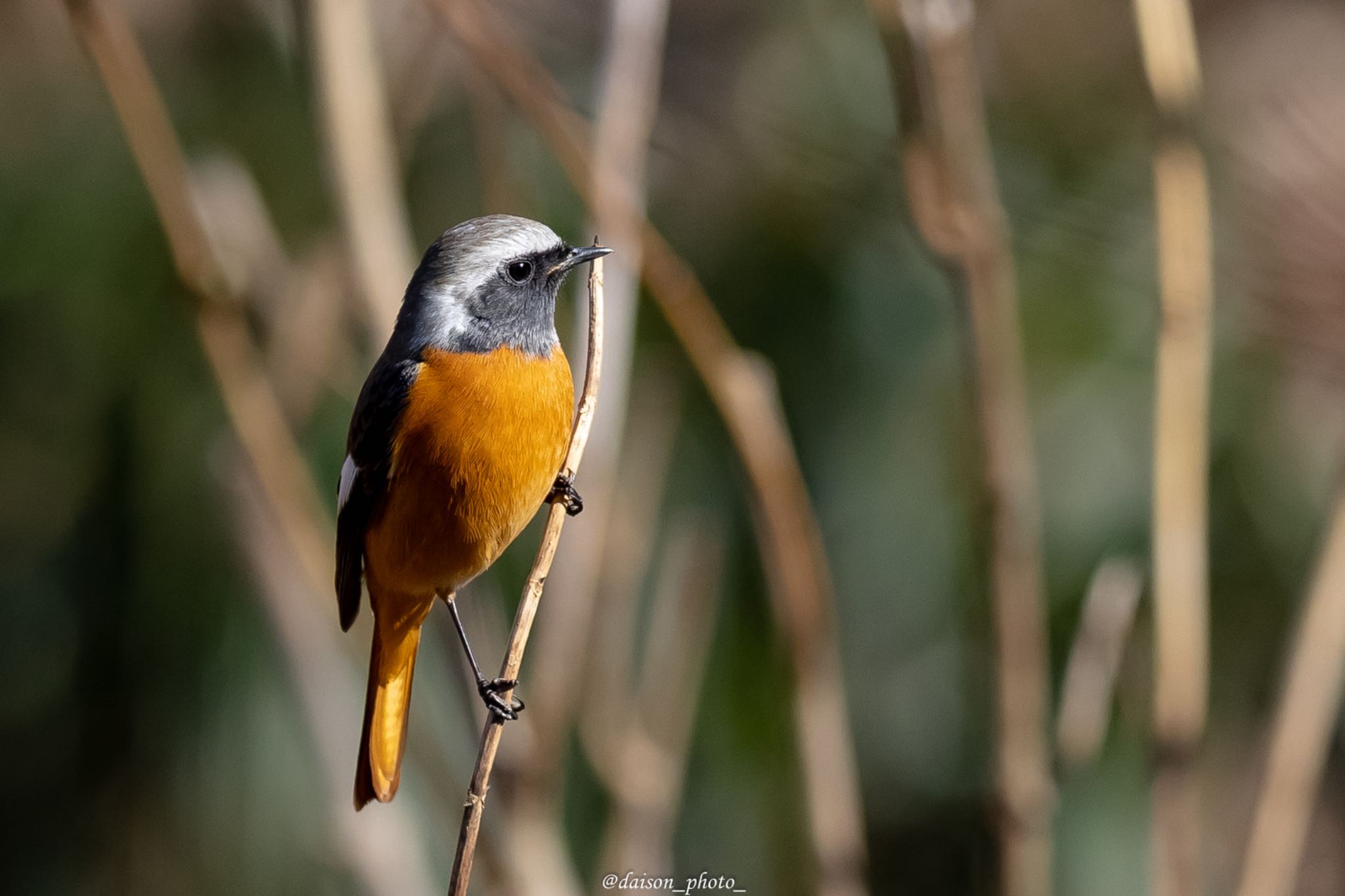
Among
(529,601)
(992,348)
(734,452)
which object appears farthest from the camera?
(734,452)

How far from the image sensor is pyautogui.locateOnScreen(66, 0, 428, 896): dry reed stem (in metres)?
2.06

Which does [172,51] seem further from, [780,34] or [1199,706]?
[1199,706]

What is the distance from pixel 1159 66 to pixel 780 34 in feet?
9.22

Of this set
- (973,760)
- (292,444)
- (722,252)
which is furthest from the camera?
(722,252)

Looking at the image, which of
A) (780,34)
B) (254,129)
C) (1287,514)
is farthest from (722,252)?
(1287,514)

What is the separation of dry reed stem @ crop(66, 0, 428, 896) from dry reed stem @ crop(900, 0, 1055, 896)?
1134 mm

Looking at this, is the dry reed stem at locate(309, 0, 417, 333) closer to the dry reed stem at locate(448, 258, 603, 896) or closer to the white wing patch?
the white wing patch

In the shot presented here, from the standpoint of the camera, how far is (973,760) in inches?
148

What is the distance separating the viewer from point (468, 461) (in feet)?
6.79

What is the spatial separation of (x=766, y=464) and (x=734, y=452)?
5.30 ft

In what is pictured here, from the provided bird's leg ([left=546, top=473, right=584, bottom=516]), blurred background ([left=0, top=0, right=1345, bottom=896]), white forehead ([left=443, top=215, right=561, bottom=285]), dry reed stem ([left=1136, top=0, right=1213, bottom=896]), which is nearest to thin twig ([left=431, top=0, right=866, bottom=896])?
white forehead ([left=443, top=215, right=561, bottom=285])

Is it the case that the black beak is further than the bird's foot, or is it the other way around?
the black beak

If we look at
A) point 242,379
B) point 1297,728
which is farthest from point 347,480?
point 1297,728

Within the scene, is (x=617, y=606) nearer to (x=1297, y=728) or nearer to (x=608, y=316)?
(x=608, y=316)
